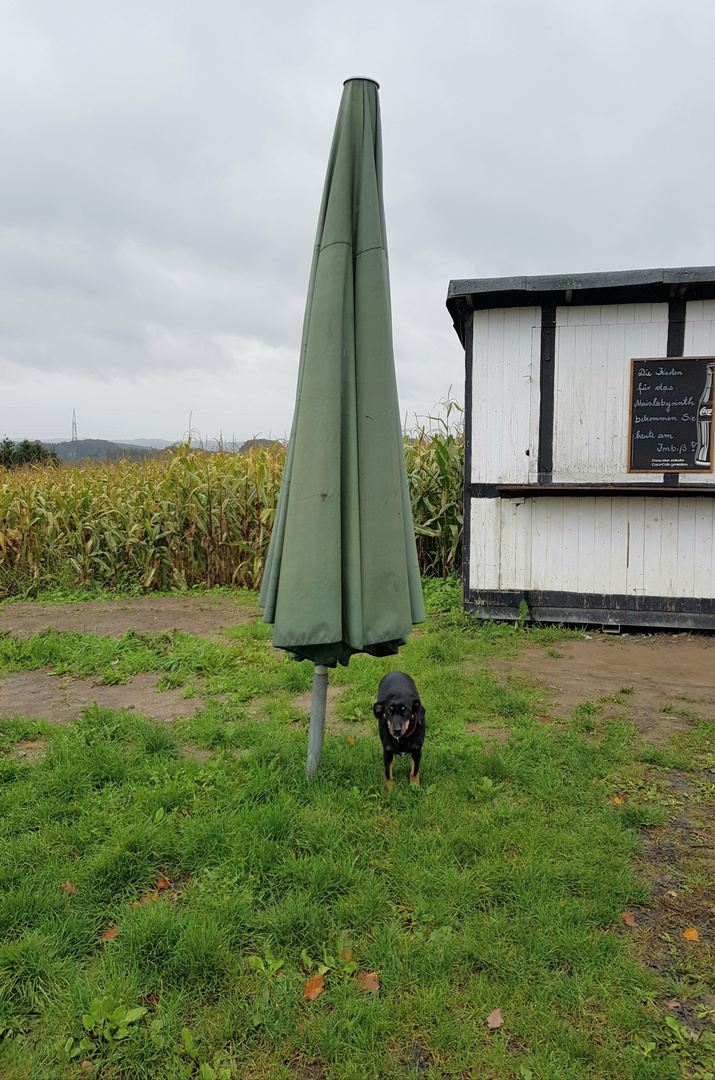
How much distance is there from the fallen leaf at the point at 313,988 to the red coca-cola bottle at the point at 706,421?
6.03 meters

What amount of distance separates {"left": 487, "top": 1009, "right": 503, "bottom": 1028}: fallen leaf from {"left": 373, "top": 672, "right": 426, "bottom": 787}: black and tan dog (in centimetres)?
117

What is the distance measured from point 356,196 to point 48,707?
4047 millimetres

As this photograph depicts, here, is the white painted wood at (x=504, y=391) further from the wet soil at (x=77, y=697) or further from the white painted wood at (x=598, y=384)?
the wet soil at (x=77, y=697)

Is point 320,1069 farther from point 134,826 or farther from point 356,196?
point 356,196

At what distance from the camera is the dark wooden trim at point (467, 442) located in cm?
690

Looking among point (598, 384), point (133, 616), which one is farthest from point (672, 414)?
point (133, 616)

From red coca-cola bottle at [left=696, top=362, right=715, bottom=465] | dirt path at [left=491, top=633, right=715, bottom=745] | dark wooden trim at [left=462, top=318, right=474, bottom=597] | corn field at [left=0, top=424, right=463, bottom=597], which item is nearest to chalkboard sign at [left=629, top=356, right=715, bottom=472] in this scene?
red coca-cola bottle at [left=696, top=362, right=715, bottom=465]

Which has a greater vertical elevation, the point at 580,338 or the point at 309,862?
the point at 580,338

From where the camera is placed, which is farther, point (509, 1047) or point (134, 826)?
point (134, 826)

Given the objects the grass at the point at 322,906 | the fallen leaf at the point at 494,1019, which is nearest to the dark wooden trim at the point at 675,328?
the grass at the point at 322,906

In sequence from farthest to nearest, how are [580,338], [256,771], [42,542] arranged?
[42,542] → [580,338] → [256,771]

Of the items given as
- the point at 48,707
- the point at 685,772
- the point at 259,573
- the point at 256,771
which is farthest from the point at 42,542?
the point at 685,772

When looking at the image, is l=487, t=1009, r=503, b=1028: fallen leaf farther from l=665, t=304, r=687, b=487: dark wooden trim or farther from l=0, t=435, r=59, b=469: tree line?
l=0, t=435, r=59, b=469: tree line

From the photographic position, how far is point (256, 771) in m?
3.37
